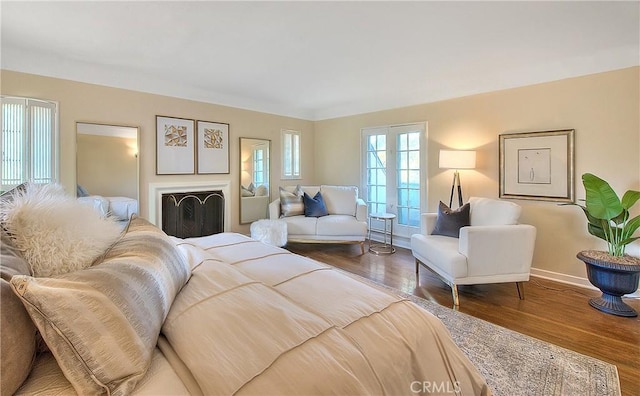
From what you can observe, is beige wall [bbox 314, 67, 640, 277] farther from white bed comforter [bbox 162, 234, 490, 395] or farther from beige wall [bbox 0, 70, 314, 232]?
white bed comforter [bbox 162, 234, 490, 395]

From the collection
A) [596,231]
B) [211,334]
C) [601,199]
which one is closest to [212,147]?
[211,334]

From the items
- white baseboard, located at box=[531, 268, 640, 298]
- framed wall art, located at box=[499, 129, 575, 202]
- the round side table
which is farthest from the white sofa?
white baseboard, located at box=[531, 268, 640, 298]

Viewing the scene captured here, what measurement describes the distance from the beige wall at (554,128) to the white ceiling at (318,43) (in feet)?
0.59

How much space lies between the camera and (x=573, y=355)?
1892mm

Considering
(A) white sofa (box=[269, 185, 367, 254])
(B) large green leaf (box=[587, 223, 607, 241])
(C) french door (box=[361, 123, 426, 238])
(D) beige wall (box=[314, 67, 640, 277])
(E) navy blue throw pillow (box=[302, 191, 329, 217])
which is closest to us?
(B) large green leaf (box=[587, 223, 607, 241])

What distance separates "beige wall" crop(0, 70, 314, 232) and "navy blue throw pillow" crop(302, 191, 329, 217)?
93cm

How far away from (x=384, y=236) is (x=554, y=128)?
2.68 metres

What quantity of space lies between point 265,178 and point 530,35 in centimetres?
405

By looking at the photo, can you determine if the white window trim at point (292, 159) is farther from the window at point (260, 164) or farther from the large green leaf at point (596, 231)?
the large green leaf at point (596, 231)

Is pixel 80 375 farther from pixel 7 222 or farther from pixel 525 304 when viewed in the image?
pixel 525 304

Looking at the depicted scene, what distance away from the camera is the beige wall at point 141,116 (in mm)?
3217

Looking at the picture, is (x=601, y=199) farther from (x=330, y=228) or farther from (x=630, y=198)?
(x=330, y=228)

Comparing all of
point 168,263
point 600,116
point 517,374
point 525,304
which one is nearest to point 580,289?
point 525,304

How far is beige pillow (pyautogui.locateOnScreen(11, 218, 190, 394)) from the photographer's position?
68cm
